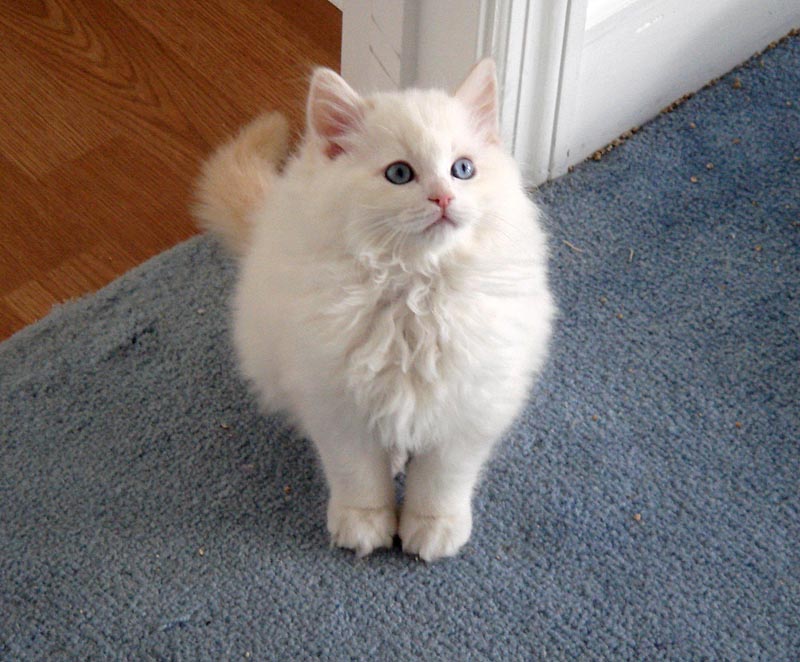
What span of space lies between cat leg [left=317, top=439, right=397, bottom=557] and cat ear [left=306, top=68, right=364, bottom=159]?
354mm

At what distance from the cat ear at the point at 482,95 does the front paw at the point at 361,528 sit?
1.57 feet

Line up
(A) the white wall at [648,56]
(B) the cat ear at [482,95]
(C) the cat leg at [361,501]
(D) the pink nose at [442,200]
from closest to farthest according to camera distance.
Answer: (D) the pink nose at [442,200] < (B) the cat ear at [482,95] < (C) the cat leg at [361,501] < (A) the white wall at [648,56]

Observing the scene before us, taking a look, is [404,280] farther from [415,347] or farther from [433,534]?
[433,534]

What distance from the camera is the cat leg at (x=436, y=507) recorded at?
1.13 m

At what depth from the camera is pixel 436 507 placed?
1.17 m

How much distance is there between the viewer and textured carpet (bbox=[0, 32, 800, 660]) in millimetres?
1136

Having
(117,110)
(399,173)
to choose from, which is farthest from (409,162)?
(117,110)

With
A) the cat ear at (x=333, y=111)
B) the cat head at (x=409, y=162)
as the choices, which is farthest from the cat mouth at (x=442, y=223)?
the cat ear at (x=333, y=111)

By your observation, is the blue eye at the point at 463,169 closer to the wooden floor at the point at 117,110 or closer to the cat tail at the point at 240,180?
the cat tail at the point at 240,180

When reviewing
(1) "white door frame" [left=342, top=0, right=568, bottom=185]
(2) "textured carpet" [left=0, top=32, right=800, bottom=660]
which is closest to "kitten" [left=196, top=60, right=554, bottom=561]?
Result: (2) "textured carpet" [left=0, top=32, right=800, bottom=660]

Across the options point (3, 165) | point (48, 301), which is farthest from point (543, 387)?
point (3, 165)

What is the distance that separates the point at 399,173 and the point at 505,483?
1.69 feet

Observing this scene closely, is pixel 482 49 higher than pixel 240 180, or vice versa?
pixel 482 49

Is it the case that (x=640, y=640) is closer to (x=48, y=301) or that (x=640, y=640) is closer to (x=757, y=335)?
(x=757, y=335)
